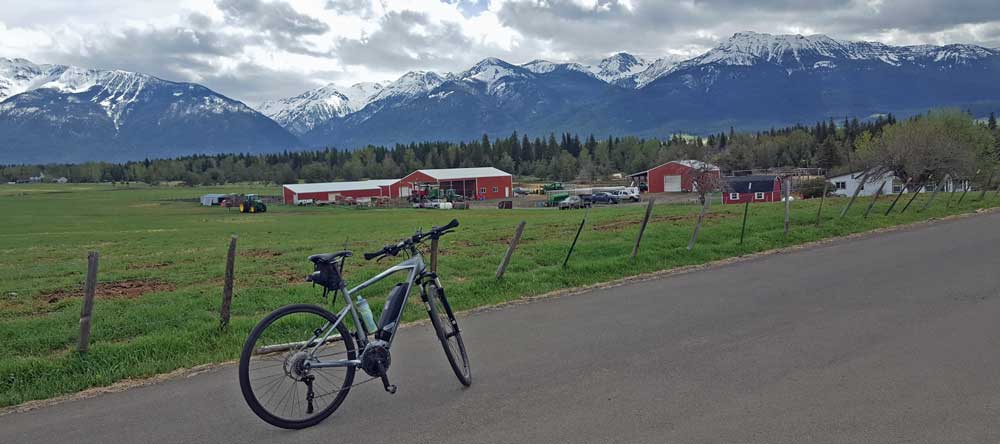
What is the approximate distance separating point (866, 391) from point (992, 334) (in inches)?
128

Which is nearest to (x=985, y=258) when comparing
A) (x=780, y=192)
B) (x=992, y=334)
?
(x=992, y=334)

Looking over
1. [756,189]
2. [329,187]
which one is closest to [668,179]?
[756,189]

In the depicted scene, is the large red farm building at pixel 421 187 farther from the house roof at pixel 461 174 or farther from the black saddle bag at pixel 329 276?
the black saddle bag at pixel 329 276

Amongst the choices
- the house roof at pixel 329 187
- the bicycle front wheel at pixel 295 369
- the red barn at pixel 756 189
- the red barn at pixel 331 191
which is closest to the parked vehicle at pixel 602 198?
the red barn at pixel 756 189

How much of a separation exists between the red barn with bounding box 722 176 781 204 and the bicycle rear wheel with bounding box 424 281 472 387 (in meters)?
83.0

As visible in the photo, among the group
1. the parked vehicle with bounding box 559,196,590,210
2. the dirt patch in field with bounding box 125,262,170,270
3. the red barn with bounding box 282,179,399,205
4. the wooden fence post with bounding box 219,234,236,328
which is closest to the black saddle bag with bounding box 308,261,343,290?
the wooden fence post with bounding box 219,234,236,328

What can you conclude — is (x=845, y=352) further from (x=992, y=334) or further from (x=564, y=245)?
(x=564, y=245)

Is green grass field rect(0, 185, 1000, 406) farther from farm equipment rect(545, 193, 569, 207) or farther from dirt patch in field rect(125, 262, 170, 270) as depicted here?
farm equipment rect(545, 193, 569, 207)

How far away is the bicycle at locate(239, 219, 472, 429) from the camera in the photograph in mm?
5691

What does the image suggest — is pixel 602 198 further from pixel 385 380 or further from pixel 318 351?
pixel 318 351

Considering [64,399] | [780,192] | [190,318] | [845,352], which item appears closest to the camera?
[64,399]

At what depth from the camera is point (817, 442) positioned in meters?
5.19

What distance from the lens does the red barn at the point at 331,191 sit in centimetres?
10788

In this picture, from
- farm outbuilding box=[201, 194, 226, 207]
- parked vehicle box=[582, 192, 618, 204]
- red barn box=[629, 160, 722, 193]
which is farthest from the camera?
red barn box=[629, 160, 722, 193]
